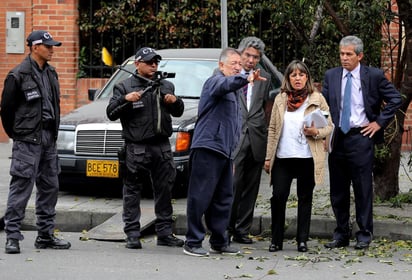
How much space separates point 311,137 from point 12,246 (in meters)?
2.82

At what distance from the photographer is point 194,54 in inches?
523

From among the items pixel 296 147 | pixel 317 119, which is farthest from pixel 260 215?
pixel 317 119

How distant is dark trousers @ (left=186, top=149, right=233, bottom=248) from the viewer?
361 inches

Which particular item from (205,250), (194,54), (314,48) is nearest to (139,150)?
(205,250)

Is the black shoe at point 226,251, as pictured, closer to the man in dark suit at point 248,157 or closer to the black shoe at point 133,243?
the man in dark suit at point 248,157

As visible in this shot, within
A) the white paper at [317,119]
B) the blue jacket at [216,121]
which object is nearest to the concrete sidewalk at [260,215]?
the white paper at [317,119]

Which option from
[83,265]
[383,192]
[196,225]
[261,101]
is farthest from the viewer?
[383,192]

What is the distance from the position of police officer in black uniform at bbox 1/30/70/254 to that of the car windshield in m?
3.37

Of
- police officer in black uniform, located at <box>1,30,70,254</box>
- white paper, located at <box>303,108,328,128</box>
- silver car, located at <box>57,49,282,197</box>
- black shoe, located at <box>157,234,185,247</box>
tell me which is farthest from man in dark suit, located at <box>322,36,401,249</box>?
police officer in black uniform, located at <box>1,30,70,254</box>

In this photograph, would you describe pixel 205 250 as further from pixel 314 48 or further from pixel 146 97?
pixel 314 48

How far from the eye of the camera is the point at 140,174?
9.62 metres

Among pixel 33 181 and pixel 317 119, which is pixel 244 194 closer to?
pixel 317 119

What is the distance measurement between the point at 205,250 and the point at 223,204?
1.45 feet

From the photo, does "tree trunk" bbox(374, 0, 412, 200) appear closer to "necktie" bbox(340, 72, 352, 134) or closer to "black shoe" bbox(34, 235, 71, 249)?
"necktie" bbox(340, 72, 352, 134)
